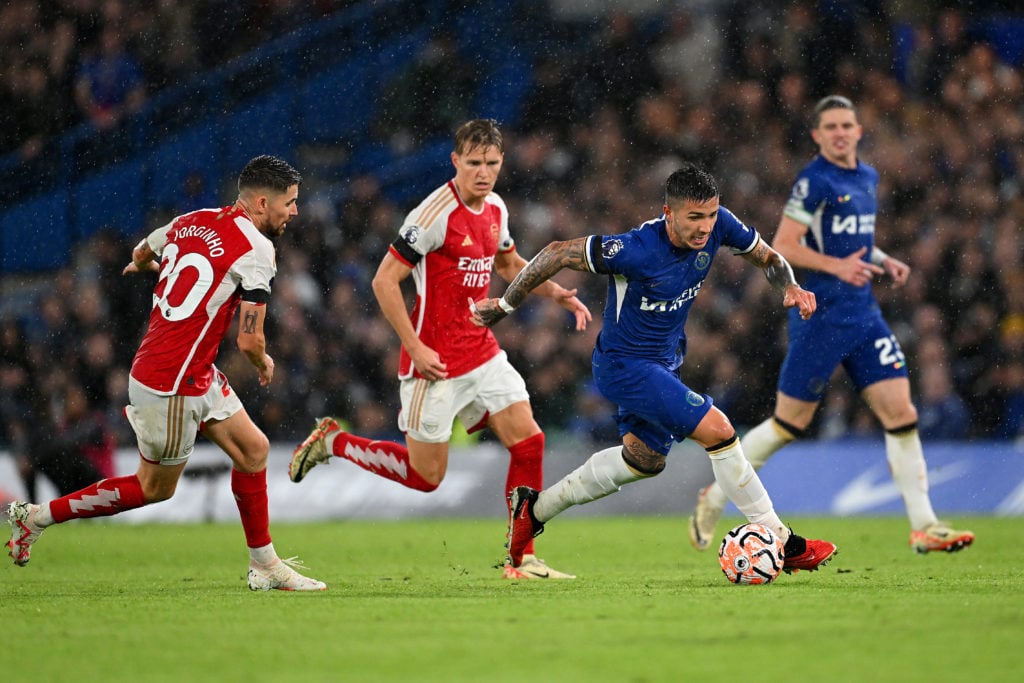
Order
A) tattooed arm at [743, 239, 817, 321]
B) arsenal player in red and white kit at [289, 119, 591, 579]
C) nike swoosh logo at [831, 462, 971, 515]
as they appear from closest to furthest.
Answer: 1. tattooed arm at [743, 239, 817, 321]
2. arsenal player in red and white kit at [289, 119, 591, 579]
3. nike swoosh logo at [831, 462, 971, 515]

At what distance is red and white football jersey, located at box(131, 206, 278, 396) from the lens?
6.87 m

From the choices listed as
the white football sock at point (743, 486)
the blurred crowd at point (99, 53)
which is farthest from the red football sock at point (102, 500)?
the blurred crowd at point (99, 53)

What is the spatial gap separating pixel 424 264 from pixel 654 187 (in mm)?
8573

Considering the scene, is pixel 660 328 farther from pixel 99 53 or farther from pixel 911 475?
pixel 99 53

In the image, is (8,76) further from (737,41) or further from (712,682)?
(712,682)

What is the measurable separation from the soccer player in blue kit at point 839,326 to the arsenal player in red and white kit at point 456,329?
1685mm

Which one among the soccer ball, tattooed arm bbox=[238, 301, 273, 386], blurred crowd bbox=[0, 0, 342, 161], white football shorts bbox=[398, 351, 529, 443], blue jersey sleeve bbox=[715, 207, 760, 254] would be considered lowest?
the soccer ball

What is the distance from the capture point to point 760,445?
906cm

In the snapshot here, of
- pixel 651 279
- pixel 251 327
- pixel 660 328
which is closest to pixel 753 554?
pixel 660 328

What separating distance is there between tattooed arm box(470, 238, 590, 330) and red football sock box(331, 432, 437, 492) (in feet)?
3.87

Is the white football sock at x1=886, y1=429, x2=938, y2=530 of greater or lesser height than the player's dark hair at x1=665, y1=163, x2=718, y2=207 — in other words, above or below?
below

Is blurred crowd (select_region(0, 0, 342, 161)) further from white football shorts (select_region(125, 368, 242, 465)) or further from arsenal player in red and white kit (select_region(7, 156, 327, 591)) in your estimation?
white football shorts (select_region(125, 368, 242, 465))

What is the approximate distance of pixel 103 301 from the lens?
1372 centimetres

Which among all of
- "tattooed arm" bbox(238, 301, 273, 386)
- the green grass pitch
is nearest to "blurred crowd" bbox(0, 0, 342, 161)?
the green grass pitch
